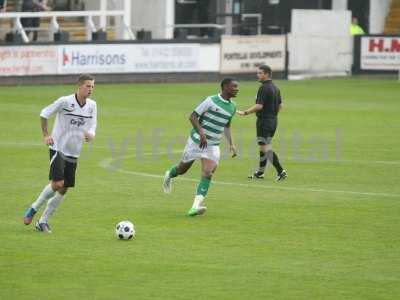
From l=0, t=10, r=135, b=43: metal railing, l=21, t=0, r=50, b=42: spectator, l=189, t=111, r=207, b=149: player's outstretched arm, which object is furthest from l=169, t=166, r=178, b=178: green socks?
l=21, t=0, r=50, b=42: spectator

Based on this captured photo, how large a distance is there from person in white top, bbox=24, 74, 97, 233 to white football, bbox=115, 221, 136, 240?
3.36ft

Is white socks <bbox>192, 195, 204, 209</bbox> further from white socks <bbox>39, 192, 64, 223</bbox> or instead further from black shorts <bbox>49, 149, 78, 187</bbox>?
white socks <bbox>39, 192, 64, 223</bbox>

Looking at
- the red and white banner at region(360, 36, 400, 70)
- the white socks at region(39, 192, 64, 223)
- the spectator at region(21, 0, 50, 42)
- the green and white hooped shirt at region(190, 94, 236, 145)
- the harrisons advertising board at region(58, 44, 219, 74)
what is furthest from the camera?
the red and white banner at region(360, 36, 400, 70)

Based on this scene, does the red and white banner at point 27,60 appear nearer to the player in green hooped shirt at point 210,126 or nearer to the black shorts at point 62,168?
the player in green hooped shirt at point 210,126

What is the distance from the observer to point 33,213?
15.6 meters

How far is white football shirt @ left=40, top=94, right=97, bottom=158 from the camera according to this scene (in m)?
15.4

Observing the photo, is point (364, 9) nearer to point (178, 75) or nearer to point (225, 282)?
point (178, 75)

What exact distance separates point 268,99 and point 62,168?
690 cm

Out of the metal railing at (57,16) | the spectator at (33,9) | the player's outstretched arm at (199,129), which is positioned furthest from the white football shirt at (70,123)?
the spectator at (33,9)

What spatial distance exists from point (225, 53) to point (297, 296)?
32708 mm

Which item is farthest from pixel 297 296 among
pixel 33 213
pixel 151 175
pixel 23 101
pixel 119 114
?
pixel 23 101

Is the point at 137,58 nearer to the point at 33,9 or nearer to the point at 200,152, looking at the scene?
the point at 33,9

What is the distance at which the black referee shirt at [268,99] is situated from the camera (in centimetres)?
2123

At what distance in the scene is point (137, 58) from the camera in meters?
42.2
